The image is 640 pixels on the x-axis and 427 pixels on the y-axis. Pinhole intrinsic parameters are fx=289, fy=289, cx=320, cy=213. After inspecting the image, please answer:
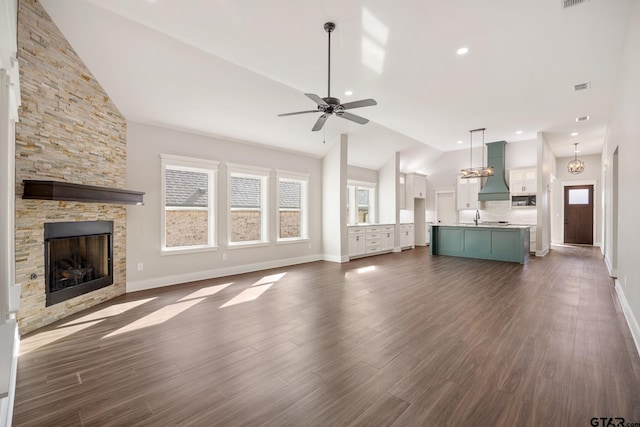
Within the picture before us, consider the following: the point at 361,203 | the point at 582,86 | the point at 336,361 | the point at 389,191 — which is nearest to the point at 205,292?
the point at 336,361

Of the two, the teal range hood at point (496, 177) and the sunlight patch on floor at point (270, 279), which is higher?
the teal range hood at point (496, 177)

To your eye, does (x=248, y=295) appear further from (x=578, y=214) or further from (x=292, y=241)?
(x=578, y=214)

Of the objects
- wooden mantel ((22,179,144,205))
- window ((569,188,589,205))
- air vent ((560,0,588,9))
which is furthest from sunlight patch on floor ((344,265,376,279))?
window ((569,188,589,205))

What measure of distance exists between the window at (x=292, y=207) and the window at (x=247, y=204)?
445 mm

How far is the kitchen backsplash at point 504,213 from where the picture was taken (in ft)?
30.2

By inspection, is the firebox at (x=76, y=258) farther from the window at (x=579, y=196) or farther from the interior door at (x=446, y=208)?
the window at (x=579, y=196)

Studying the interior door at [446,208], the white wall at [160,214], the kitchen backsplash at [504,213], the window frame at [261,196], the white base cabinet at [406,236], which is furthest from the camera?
the interior door at [446,208]

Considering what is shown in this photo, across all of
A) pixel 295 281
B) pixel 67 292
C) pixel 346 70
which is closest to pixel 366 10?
pixel 346 70

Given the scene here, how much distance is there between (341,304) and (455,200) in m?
8.06

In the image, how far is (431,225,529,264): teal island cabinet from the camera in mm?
7141

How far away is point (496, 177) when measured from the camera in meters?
9.12

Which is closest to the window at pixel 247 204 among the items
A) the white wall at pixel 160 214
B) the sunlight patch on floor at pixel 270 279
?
the white wall at pixel 160 214

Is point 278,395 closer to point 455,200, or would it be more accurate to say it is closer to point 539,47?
point 539,47

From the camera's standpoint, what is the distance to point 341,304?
4000 mm
